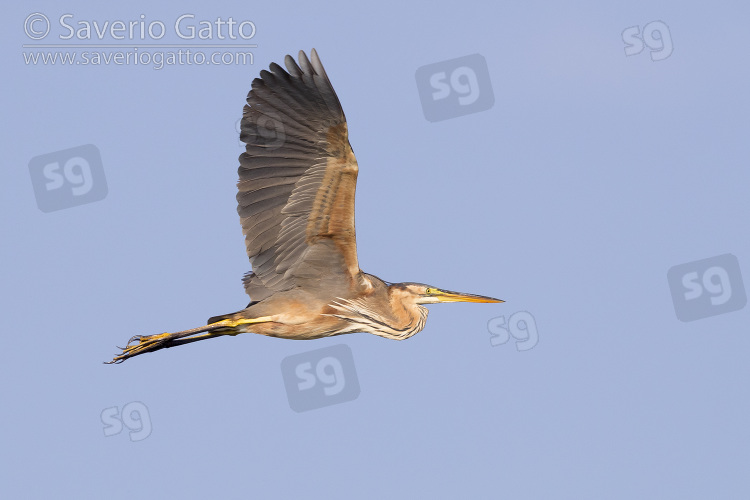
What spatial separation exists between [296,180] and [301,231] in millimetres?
491

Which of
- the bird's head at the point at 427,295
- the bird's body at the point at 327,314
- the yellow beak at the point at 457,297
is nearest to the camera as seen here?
Result: the bird's body at the point at 327,314

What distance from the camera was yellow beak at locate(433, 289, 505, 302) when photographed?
11.2m

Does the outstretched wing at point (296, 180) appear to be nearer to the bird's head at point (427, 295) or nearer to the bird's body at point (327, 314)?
the bird's body at point (327, 314)

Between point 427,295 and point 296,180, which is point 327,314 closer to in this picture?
point 427,295

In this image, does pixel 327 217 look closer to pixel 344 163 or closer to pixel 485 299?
pixel 344 163

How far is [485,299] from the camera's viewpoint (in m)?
11.3

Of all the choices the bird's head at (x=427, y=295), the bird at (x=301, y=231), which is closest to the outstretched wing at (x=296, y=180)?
the bird at (x=301, y=231)

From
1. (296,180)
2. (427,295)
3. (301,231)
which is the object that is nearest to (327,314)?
(301,231)

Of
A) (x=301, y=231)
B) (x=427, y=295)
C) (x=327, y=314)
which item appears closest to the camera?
(x=301, y=231)

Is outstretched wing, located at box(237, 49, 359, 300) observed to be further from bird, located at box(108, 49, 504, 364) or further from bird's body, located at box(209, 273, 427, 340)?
bird's body, located at box(209, 273, 427, 340)

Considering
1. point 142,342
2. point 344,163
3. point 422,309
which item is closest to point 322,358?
point 422,309

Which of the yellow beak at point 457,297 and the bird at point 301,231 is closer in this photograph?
the bird at point 301,231

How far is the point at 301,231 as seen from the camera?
1005cm

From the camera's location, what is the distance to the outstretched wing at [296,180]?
9.42 meters
